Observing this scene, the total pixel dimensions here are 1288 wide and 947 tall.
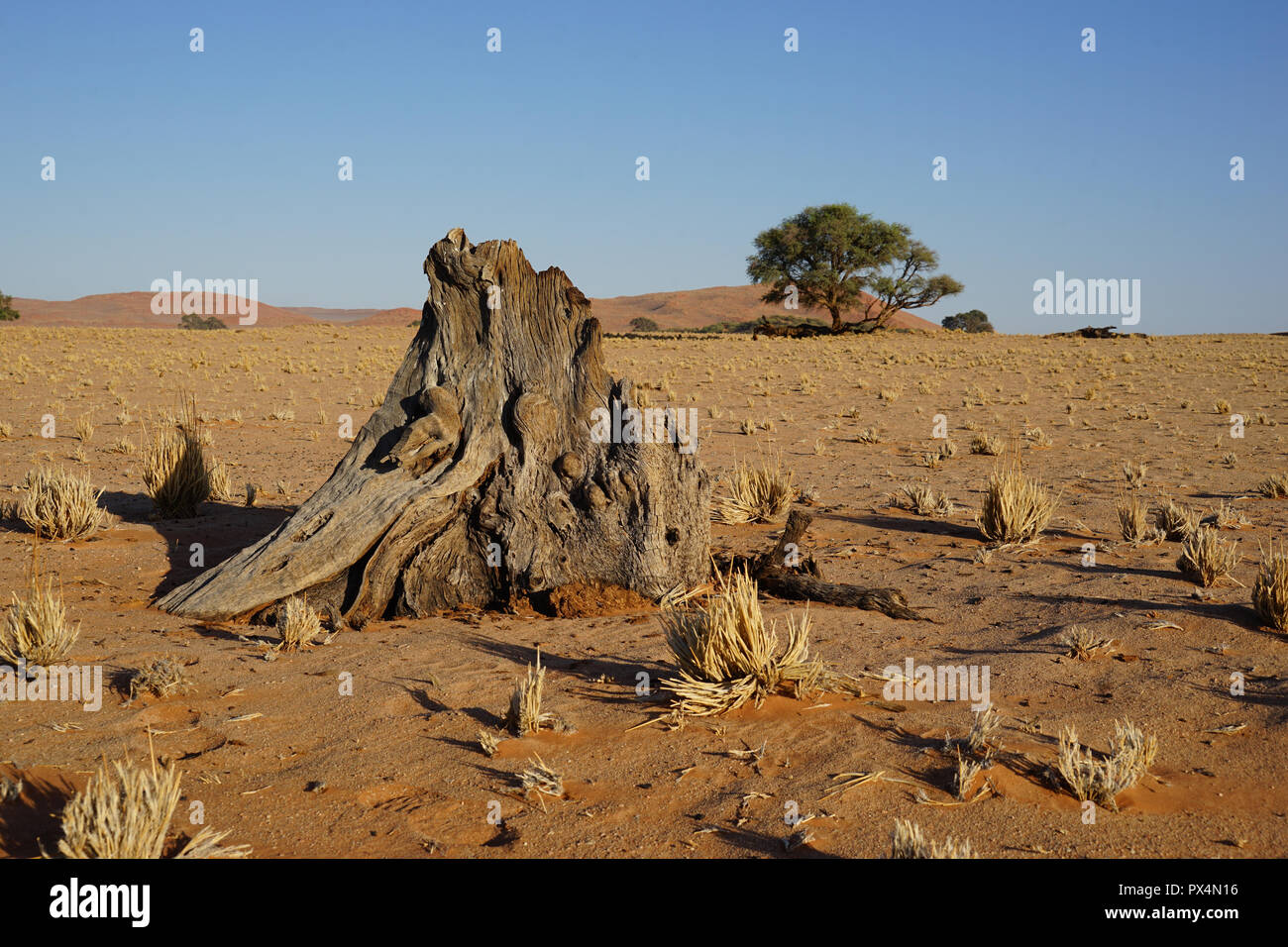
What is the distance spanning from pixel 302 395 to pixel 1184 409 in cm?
1736

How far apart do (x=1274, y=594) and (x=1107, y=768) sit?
260 centimetres

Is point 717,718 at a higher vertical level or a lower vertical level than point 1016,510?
lower

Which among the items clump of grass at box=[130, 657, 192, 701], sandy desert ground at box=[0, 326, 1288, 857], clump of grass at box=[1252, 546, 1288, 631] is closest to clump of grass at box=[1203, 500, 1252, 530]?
sandy desert ground at box=[0, 326, 1288, 857]

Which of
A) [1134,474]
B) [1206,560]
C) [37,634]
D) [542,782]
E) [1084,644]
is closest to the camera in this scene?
[542,782]

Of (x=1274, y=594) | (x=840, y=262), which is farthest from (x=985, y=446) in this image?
(x=840, y=262)

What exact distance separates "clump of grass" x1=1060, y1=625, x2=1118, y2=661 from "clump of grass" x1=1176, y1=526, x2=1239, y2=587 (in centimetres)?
156

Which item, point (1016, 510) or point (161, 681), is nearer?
point (161, 681)

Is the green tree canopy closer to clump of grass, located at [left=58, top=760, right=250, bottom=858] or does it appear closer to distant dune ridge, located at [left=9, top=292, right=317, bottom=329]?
distant dune ridge, located at [left=9, top=292, right=317, bottom=329]

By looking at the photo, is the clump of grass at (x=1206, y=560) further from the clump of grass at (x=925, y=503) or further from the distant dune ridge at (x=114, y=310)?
the distant dune ridge at (x=114, y=310)

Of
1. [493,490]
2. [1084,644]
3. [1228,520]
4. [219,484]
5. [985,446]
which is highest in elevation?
[985,446]

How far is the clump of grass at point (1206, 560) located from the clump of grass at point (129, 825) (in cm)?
590

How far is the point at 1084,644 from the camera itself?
4906mm

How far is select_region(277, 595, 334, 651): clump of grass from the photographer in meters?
5.30

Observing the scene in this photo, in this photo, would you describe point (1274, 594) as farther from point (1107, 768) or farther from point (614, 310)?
point (614, 310)
